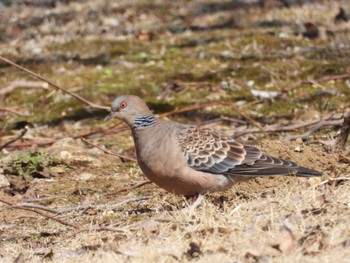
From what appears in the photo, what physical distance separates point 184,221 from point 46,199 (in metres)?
1.92

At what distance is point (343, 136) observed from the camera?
6723 mm

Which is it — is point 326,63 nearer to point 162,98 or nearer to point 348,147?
point 162,98

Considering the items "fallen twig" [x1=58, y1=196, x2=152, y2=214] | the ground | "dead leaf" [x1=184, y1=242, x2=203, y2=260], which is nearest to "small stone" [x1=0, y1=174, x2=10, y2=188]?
the ground

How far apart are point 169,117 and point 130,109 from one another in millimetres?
2777

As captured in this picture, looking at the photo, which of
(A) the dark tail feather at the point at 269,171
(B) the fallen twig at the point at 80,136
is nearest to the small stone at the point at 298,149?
(A) the dark tail feather at the point at 269,171

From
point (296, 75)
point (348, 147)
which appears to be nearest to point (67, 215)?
point (348, 147)

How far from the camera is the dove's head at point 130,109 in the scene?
5941mm

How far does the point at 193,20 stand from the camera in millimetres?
12531

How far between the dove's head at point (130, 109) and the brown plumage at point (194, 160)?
0.23 feet

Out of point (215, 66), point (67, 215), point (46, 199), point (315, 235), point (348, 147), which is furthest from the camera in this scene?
point (215, 66)

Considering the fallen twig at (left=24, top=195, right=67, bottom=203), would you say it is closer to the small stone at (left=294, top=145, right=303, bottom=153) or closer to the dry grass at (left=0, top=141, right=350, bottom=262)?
the dry grass at (left=0, top=141, right=350, bottom=262)

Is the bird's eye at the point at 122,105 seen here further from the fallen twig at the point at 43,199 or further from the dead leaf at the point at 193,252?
the dead leaf at the point at 193,252

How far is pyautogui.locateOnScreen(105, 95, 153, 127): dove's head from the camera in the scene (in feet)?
19.5

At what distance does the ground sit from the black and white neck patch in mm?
545
